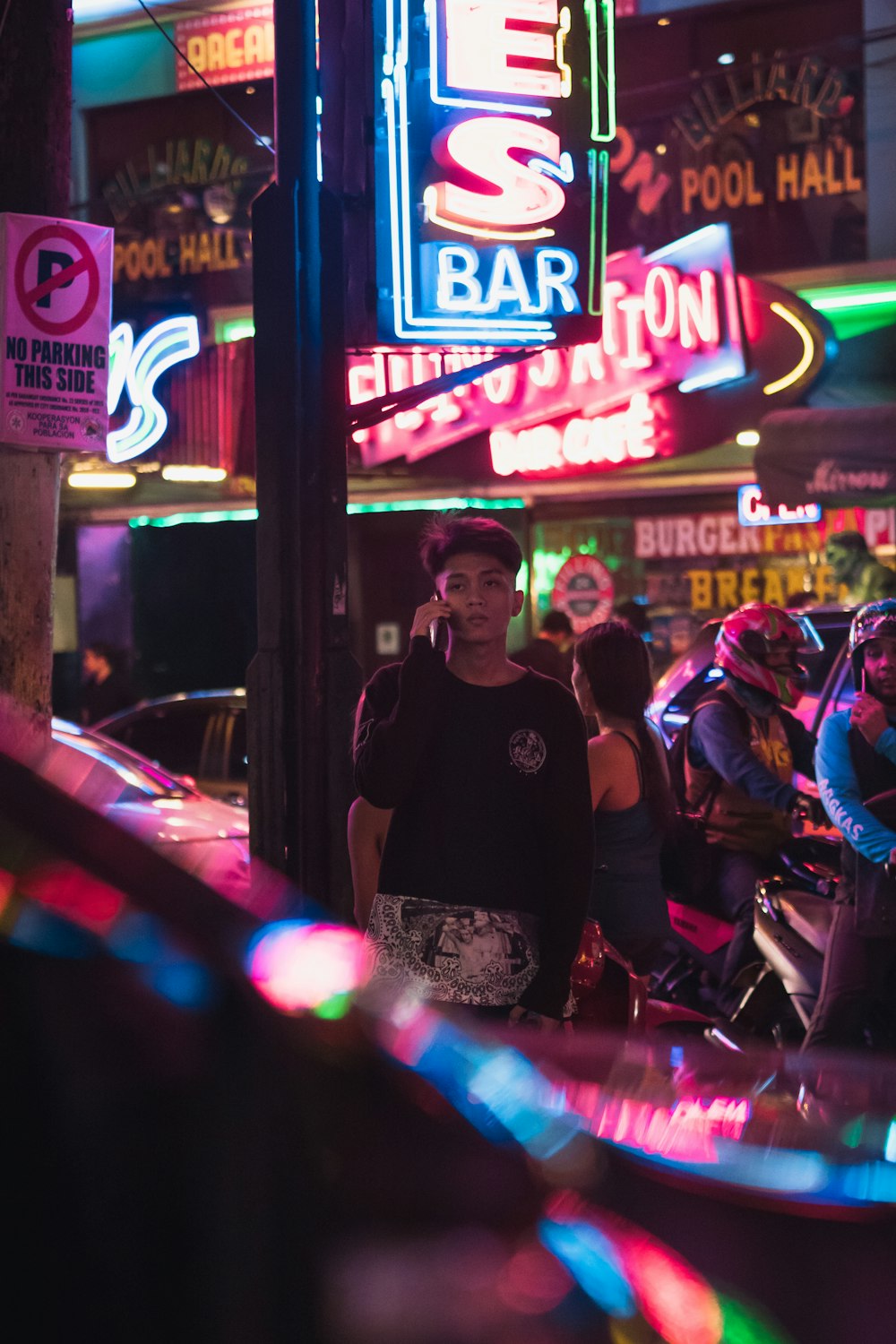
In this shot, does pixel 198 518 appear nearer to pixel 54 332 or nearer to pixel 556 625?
pixel 556 625

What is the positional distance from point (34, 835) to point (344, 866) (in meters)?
3.74

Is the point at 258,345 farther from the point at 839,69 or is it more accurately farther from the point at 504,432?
the point at 839,69

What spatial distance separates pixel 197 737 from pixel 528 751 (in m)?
7.18

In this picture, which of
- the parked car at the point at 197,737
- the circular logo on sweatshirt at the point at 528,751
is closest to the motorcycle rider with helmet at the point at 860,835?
the circular logo on sweatshirt at the point at 528,751

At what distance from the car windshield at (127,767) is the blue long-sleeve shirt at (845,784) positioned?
3.76 metres

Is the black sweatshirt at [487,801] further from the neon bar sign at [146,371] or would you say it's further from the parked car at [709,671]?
the neon bar sign at [146,371]

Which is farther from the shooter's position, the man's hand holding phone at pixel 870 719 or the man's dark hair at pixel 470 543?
the man's hand holding phone at pixel 870 719

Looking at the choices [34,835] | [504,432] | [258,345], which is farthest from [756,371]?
[34,835]

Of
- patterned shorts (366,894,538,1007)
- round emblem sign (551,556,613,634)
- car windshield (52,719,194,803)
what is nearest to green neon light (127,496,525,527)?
round emblem sign (551,556,613,634)

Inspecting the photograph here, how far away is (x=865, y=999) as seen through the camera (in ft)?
18.2

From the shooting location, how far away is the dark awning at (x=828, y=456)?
38.7ft

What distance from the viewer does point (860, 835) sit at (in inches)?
215

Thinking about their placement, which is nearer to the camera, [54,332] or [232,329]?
[54,332]

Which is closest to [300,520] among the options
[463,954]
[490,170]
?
[490,170]
